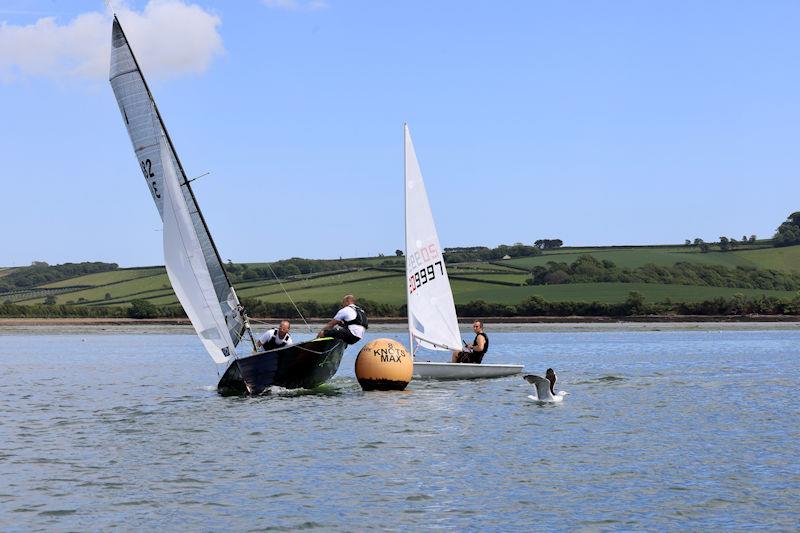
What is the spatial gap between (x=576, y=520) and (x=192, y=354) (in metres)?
53.7

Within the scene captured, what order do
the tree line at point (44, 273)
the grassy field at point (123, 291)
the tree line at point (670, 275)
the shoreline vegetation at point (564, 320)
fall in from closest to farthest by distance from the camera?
the shoreline vegetation at point (564, 320) < the tree line at point (670, 275) < the grassy field at point (123, 291) < the tree line at point (44, 273)

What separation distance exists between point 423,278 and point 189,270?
1023 centimetres


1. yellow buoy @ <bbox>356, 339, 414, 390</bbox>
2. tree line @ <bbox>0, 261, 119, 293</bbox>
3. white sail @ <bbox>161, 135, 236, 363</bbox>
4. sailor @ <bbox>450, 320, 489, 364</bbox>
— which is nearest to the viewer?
white sail @ <bbox>161, 135, 236, 363</bbox>

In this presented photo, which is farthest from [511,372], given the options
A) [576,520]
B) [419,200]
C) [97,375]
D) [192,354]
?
[192,354]

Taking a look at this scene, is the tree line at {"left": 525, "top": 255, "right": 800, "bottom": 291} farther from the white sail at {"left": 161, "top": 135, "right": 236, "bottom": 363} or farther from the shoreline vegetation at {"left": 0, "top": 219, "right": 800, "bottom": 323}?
the white sail at {"left": 161, "top": 135, "right": 236, "bottom": 363}

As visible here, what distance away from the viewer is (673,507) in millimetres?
15500

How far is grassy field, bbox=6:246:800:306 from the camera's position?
121312 mm

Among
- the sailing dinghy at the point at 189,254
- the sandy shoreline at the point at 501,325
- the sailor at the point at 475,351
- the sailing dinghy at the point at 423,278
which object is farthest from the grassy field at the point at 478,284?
the sailing dinghy at the point at 189,254

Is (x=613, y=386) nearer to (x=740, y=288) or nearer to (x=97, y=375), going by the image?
(x=97, y=375)

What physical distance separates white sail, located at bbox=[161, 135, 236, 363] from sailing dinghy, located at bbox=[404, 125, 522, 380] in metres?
8.49

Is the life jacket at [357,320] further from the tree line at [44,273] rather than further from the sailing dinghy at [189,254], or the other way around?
the tree line at [44,273]

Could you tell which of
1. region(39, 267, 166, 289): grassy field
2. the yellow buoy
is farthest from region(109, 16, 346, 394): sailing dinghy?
region(39, 267, 166, 289): grassy field

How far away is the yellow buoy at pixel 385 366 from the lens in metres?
31.7

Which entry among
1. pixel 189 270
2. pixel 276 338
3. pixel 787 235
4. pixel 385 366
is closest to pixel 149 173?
pixel 189 270
